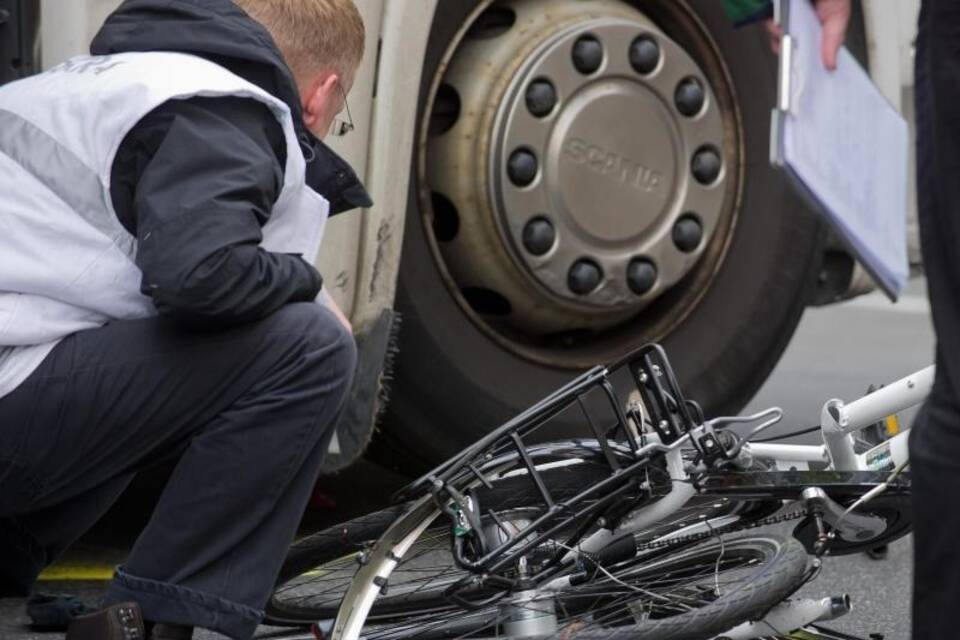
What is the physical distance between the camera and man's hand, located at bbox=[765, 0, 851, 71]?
217 centimetres

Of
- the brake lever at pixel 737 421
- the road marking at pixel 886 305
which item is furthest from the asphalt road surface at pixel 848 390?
the brake lever at pixel 737 421

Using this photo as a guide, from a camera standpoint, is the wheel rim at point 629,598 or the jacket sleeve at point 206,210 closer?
the jacket sleeve at point 206,210

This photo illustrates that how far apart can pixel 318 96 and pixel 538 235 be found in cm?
97

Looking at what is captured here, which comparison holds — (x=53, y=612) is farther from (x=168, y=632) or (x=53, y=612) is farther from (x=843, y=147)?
(x=843, y=147)

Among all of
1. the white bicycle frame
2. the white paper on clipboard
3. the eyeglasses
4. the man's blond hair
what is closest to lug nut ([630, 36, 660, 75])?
the eyeglasses

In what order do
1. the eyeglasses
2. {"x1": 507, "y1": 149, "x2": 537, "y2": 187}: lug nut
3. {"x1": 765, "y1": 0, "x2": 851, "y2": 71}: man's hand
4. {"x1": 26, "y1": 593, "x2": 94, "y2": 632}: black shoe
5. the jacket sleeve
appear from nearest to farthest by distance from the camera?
{"x1": 765, "y1": 0, "x2": 851, "y2": 71}: man's hand
the jacket sleeve
{"x1": 26, "y1": 593, "x2": 94, "y2": 632}: black shoe
the eyeglasses
{"x1": 507, "y1": 149, "x2": 537, "y2": 187}: lug nut

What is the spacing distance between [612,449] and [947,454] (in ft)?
3.78

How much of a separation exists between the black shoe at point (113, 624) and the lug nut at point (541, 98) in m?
1.54

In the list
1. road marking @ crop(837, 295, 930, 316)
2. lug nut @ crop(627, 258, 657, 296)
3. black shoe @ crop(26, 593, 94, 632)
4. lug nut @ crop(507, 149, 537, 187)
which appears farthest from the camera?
road marking @ crop(837, 295, 930, 316)

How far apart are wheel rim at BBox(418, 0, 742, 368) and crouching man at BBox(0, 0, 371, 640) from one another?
3.46 feet

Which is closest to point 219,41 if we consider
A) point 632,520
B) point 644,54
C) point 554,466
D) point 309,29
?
point 309,29

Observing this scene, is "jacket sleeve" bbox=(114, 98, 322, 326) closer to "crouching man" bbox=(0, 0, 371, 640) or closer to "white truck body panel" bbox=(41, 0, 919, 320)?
"crouching man" bbox=(0, 0, 371, 640)

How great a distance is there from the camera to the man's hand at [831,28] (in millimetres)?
2168

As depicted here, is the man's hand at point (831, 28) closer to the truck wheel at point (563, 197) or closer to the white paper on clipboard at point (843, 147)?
the white paper on clipboard at point (843, 147)
